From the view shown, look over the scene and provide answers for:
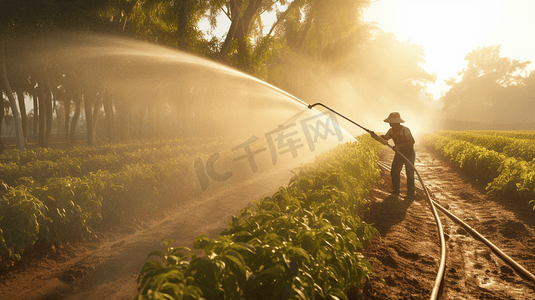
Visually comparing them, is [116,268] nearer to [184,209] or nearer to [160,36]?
[184,209]

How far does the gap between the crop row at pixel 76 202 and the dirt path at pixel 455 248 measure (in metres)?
5.20

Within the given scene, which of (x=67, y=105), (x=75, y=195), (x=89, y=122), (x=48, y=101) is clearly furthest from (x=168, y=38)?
(x=67, y=105)

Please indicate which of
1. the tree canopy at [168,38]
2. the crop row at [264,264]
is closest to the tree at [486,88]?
the tree canopy at [168,38]

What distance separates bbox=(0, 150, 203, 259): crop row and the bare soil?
35 centimetres

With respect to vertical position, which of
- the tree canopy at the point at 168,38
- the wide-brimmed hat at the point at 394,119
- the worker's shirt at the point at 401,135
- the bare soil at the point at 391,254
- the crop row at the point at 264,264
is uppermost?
the tree canopy at the point at 168,38

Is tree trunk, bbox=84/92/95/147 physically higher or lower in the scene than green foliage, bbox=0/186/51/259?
higher

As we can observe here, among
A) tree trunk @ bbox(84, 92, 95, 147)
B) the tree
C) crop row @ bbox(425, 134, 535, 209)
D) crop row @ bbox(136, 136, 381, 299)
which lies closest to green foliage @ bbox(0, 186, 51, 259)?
crop row @ bbox(136, 136, 381, 299)

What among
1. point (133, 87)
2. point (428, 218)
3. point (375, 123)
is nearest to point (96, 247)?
point (428, 218)

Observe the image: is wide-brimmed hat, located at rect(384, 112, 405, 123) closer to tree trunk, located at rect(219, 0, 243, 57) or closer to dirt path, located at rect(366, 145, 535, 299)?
dirt path, located at rect(366, 145, 535, 299)

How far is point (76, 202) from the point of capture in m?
5.73

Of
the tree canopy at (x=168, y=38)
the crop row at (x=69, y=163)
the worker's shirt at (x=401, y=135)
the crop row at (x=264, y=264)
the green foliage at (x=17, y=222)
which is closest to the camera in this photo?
the crop row at (x=264, y=264)

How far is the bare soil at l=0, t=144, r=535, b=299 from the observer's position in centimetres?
398

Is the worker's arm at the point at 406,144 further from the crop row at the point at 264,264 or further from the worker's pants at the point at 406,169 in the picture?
the crop row at the point at 264,264

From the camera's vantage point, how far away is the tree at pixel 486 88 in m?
86.1
